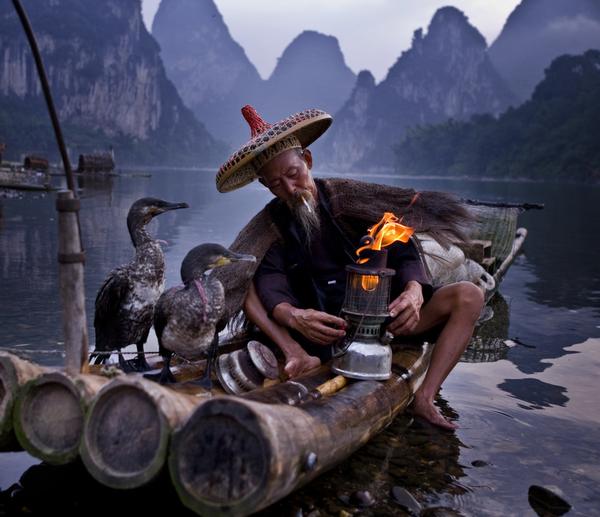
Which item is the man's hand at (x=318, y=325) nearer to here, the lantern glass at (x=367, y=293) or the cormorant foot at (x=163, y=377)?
the lantern glass at (x=367, y=293)

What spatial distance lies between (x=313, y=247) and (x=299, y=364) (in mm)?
919

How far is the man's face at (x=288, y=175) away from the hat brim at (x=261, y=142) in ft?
0.42

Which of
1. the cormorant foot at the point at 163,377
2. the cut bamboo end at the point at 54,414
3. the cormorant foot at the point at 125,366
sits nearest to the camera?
the cut bamboo end at the point at 54,414

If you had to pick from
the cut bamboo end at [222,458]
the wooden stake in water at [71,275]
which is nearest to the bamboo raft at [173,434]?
the cut bamboo end at [222,458]

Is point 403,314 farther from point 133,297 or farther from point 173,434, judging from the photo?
point 173,434

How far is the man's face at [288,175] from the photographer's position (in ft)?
13.7

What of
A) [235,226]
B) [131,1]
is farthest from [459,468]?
[131,1]

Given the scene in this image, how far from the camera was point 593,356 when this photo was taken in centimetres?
670

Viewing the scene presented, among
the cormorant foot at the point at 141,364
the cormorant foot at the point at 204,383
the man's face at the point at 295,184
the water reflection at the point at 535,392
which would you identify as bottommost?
the water reflection at the point at 535,392

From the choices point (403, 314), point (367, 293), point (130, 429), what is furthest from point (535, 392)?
point (130, 429)

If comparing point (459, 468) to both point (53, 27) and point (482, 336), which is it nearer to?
point (482, 336)

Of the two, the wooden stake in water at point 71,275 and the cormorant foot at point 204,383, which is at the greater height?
the wooden stake in water at point 71,275

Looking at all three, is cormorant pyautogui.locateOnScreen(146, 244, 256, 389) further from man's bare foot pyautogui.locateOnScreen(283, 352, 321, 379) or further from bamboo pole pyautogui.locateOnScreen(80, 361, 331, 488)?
bamboo pole pyautogui.locateOnScreen(80, 361, 331, 488)

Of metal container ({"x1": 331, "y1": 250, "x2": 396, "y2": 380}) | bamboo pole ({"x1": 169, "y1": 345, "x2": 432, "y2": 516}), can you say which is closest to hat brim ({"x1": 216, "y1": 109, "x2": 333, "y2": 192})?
metal container ({"x1": 331, "y1": 250, "x2": 396, "y2": 380})
